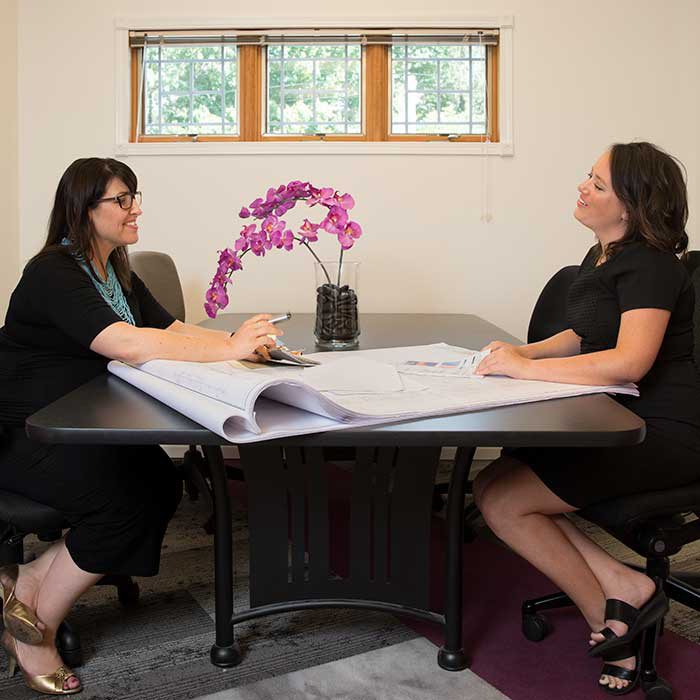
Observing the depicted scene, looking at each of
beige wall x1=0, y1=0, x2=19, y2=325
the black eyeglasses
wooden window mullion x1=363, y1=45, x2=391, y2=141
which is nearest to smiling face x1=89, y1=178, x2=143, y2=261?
the black eyeglasses

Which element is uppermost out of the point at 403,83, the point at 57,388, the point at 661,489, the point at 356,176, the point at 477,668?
the point at 403,83

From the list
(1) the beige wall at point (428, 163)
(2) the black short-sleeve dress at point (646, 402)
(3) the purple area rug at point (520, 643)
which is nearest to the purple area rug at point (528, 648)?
(3) the purple area rug at point (520, 643)

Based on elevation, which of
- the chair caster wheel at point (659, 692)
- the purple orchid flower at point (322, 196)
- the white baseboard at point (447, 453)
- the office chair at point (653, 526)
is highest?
the purple orchid flower at point (322, 196)

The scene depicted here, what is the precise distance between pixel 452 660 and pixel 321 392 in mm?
819

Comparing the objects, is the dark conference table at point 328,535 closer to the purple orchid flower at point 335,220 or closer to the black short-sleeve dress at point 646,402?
the black short-sleeve dress at point 646,402

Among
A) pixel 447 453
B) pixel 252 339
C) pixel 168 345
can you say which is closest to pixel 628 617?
pixel 252 339

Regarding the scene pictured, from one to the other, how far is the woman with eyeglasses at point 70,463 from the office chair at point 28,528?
0.02 meters

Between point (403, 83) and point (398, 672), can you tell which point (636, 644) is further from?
point (403, 83)

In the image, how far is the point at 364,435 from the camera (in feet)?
4.54

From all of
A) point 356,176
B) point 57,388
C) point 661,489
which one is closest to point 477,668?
point 661,489

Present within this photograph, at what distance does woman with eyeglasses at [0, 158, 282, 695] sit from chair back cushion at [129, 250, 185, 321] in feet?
3.59

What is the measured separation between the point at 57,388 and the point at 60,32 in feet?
7.83

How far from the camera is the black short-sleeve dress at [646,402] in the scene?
72.2 inches

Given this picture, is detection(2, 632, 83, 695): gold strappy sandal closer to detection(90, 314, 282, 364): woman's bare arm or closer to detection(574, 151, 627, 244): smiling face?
detection(90, 314, 282, 364): woman's bare arm
